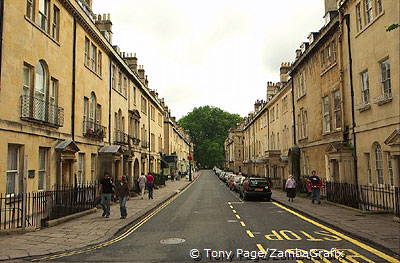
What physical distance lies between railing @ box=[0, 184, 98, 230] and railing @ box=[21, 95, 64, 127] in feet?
9.31

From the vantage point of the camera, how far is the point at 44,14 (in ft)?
49.0

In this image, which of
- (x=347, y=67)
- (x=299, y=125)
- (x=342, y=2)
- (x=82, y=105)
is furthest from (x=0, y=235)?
(x=299, y=125)

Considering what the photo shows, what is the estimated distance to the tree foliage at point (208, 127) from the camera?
119 metres

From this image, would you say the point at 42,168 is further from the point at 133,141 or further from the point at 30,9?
the point at 133,141

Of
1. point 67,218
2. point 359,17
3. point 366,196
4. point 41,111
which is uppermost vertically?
point 359,17

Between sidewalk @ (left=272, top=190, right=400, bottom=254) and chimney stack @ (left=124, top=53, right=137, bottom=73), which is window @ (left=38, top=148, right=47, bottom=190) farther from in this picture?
chimney stack @ (left=124, top=53, right=137, bottom=73)

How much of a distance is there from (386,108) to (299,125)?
1406 cm

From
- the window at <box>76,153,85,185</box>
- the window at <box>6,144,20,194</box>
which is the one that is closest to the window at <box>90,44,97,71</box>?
the window at <box>76,153,85,185</box>

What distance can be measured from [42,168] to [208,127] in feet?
350

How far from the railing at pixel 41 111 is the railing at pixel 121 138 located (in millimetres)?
9353

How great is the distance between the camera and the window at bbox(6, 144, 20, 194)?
1213cm

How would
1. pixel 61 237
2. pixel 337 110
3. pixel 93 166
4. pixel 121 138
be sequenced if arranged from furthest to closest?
1. pixel 121 138
2. pixel 93 166
3. pixel 337 110
4. pixel 61 237

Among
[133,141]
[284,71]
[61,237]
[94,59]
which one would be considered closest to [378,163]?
[61,237]

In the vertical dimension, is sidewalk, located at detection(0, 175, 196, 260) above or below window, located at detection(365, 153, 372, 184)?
below
